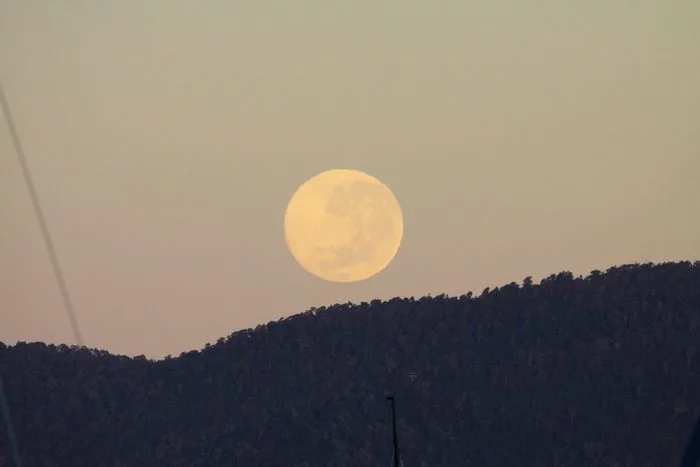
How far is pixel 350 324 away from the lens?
196625mm

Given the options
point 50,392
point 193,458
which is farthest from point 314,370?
point 50,392

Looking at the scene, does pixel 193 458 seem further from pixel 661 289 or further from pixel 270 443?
pixel 661 289

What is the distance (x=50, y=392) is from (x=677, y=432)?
8206 cm

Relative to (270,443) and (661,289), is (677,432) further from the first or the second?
(270,443)

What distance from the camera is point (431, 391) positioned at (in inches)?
6944

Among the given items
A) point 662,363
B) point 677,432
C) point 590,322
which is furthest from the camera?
point 590,322

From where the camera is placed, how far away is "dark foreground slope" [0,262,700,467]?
165m

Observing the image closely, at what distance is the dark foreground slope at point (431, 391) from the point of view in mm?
164625

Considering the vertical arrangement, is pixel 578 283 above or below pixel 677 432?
above

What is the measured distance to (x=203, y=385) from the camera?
642 ft

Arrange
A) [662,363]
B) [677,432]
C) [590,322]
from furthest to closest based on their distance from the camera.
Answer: [590,322]
[662,363]
[677,432]

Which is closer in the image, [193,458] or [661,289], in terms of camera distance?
[193,458]

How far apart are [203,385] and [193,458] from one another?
2033 cm

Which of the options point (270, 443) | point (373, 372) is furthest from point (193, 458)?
point (373, 372)
